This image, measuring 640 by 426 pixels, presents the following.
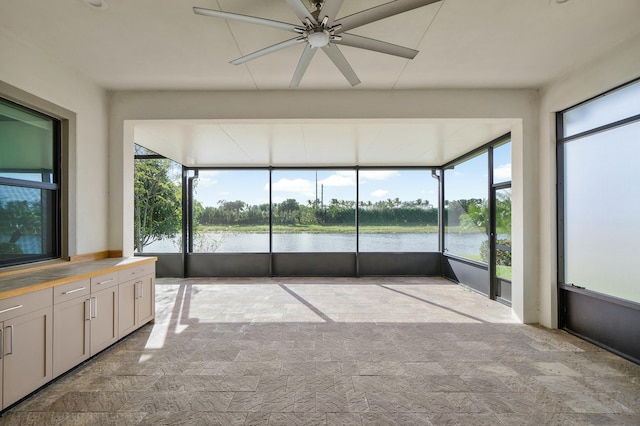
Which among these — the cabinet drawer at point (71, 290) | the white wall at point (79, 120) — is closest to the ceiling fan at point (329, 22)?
the white wall at point (79, 120)

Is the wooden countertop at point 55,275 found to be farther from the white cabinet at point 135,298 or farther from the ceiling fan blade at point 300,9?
the ceiling fan blade at point 300,9

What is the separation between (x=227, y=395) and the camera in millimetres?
2428

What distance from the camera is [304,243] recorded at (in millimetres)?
7516

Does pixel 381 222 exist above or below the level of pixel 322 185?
below

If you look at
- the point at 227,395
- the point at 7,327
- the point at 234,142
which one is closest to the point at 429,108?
the point at 234,142

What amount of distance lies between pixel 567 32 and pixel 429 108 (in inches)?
58.5

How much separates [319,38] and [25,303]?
2824 millimetres

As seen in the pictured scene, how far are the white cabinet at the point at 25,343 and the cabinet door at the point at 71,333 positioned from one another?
2.6 inches

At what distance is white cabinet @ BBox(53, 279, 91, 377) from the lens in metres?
2.54

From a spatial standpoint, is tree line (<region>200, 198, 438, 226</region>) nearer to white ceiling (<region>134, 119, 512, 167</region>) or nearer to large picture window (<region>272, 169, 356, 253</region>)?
large picture window (<region>272, 169, 356, 253</region>)

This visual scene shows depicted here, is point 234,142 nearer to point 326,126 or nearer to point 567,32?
point 326,126

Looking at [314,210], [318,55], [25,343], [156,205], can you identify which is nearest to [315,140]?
[318,55]

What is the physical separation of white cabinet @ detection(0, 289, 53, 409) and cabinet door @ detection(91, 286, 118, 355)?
47cm

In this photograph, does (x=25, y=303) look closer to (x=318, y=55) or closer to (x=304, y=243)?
(x=318, y=55)
